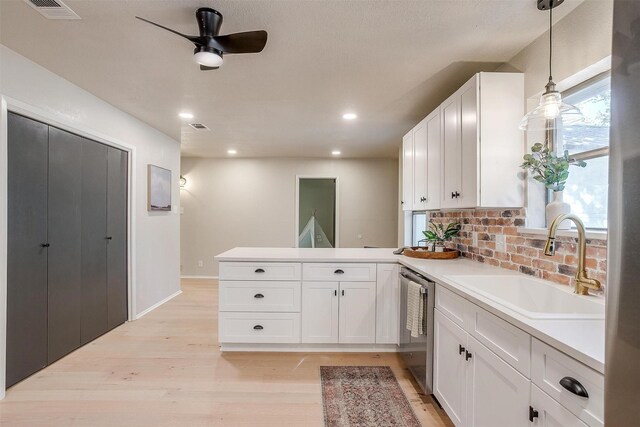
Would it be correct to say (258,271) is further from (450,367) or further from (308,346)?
(450,367)

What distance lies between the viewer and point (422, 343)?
2.10m

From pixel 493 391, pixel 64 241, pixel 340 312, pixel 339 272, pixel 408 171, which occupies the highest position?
pixel 408 171

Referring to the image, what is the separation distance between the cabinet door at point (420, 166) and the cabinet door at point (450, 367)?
4.30 ft

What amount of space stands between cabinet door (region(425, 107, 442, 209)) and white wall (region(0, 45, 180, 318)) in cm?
317

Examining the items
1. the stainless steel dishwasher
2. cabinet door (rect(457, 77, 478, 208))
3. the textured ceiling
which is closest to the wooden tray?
the stainless steel dishwasher

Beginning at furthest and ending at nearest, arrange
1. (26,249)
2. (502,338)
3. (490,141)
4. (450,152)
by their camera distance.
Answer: (450,152), (26,249), (490,141), (502,338)

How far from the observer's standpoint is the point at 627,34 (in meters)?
0.57

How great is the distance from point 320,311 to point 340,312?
180 millimetres

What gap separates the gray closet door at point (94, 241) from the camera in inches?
114

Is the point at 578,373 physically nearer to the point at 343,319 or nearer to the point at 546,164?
the point at 546,164

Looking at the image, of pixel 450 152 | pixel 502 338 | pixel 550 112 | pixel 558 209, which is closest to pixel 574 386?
pixel 502 338

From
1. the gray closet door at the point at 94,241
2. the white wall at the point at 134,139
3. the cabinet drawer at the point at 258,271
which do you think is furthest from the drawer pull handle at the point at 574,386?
the gray closet door at the point at 94,241

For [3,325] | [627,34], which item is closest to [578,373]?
[627,34]

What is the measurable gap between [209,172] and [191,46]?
4.28 meters
